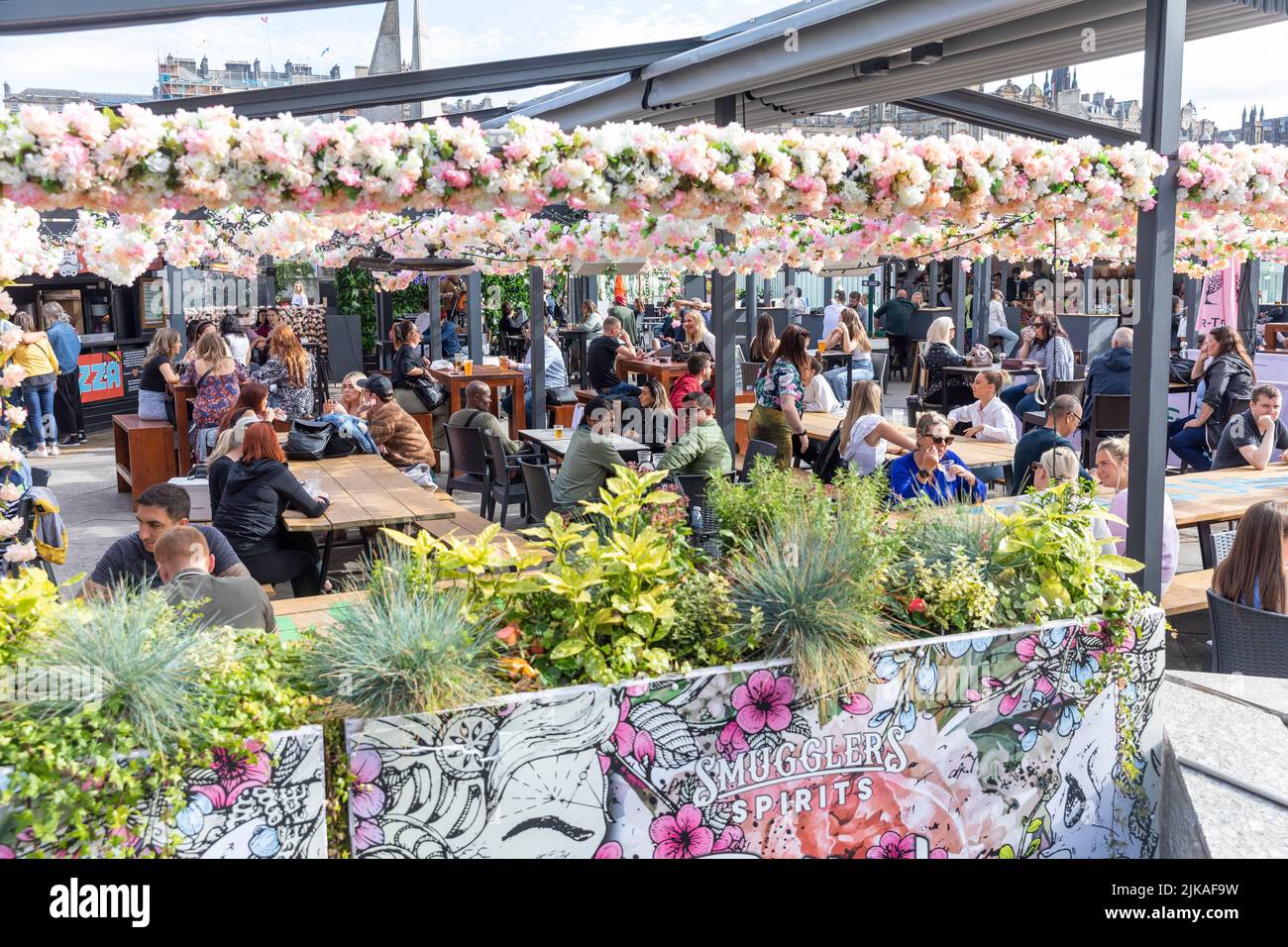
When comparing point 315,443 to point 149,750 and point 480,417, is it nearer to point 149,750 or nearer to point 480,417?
point 480,417

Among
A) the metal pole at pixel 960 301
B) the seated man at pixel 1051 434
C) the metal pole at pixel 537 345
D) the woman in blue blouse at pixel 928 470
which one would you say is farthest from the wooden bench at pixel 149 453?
the metal pole at pixel 960 301

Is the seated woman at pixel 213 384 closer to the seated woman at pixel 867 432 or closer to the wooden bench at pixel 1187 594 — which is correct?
the seated woman at pixel 867 432

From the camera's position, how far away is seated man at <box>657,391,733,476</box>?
6.44m

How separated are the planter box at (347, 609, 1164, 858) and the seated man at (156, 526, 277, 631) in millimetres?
1261

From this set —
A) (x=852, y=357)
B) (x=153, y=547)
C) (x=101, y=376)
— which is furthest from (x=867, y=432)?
(x=101, y=376)

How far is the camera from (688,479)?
6332 mm

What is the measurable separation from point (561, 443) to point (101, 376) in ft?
26.8

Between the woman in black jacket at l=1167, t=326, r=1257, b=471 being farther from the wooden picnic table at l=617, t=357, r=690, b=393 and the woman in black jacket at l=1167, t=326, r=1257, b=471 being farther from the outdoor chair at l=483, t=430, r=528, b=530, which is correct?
the wooden picnic table at l=617, t=357, r=690, b=393

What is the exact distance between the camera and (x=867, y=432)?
6645 millimetres

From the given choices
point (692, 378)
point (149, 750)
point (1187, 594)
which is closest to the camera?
point (149, 750)

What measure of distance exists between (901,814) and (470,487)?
18.5ft

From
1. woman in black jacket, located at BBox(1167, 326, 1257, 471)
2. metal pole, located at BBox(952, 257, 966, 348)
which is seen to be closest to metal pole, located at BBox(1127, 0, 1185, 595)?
woman in black jacket, located at BBox(1167, 326, 1257, 471)

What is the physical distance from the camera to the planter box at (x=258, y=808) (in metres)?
2.23
